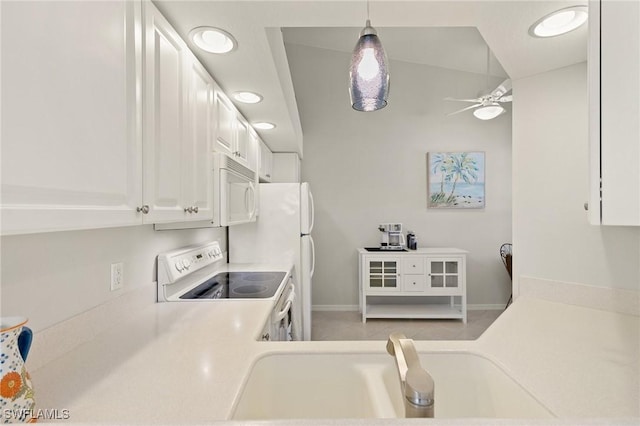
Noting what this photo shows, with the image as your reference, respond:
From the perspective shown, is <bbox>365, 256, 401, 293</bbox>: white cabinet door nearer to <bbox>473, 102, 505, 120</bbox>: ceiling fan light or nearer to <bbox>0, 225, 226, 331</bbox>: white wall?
<bbox>473, 102, 505, 120</bbox>: ceiling fan light

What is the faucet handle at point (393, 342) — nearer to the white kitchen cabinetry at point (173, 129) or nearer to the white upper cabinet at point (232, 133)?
the white kitchen cabinetry at point (173, 129)

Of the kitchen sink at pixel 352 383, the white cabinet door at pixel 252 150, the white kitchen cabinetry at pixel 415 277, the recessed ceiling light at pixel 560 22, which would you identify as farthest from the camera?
the white kitchen cabinetry at pixel 415 277

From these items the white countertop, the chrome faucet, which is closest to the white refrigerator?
the white countertop

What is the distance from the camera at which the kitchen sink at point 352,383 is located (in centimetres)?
100

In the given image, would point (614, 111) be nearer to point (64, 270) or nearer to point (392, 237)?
point (64, 270)

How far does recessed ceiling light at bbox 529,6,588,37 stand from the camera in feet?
3.91

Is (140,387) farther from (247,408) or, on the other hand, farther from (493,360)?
(493,360)

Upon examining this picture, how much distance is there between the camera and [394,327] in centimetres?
354

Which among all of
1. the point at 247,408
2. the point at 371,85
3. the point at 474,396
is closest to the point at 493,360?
the point at 474,396

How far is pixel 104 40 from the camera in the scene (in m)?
0.85

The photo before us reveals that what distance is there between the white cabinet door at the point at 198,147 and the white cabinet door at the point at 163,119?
0.06 metres

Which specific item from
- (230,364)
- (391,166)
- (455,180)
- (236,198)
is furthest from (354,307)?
(230,364)

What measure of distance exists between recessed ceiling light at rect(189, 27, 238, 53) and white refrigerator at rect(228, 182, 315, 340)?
1.53m

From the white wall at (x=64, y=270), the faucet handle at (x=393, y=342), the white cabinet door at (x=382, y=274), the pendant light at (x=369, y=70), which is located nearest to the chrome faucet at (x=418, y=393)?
the faucet handle at (x=393, y=342)
